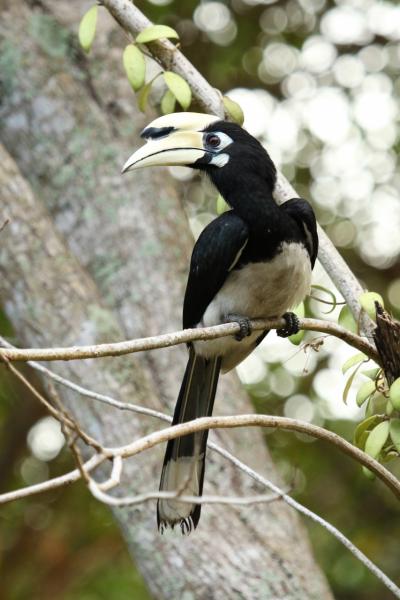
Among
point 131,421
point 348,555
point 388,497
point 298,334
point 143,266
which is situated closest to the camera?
point 298,334

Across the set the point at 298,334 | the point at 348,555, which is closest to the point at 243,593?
the point at 298,334

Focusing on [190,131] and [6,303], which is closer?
[190,131]

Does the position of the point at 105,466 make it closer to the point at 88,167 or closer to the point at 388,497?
the point at 88,167

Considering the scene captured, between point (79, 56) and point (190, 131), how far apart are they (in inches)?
55.1

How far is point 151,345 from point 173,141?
1.13 m

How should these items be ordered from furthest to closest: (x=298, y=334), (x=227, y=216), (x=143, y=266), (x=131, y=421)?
(x=143, y=266), (x=131, y=421), (x=227, y=216), (x=298, y=334)

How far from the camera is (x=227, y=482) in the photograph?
11.5 feet

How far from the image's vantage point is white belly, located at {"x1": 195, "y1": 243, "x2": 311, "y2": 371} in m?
2.92

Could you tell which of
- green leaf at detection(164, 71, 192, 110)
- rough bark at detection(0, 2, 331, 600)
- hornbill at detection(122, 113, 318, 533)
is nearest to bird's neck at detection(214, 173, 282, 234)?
hornbill at detection(122, 113, 318, 533)

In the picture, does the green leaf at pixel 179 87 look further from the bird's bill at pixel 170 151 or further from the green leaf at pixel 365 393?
the green leaf at pixel 365 393

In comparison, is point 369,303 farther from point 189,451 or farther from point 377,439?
point 189,451

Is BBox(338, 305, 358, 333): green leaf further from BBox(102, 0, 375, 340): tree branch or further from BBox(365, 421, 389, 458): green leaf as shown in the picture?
BBox(365, 421, 389, 458): green leaf

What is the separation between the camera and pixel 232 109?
2.96 metres

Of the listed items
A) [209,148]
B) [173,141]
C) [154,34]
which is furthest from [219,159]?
[154,34]
